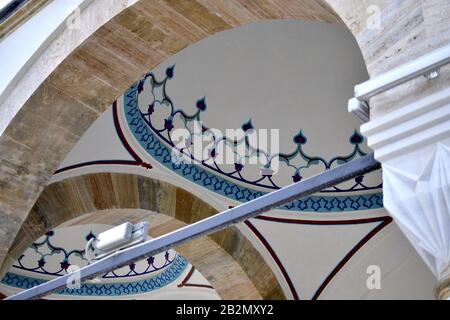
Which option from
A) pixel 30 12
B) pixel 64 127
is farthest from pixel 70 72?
pixel 30 12

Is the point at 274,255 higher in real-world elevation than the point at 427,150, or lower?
higher

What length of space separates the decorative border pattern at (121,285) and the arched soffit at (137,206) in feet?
5.65

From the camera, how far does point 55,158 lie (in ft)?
14.3

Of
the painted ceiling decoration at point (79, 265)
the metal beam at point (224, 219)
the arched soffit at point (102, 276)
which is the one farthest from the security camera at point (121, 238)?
the painted ceiling decoration at point (79, 265)

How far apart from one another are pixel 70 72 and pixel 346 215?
3278mm

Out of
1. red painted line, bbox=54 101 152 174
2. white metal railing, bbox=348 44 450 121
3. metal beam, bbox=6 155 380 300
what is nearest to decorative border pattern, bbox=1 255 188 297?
red painted line, bbox=54 101 152 174

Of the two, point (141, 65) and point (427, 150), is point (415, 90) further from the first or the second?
point (141, 65)

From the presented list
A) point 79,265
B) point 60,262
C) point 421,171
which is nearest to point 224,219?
point 421,171

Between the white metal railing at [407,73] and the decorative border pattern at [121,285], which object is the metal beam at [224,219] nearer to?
the white metal railing at [407,73]

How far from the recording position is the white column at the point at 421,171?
220 centimetres

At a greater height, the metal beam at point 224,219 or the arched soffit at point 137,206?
the arched soffit at point 137,206

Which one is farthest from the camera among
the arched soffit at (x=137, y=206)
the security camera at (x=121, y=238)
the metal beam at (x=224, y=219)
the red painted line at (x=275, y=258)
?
the red painted line at (x=275, y=258)

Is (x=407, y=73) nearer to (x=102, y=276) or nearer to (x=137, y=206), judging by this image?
(x=137, y=206)

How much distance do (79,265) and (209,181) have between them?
2.43 metres
